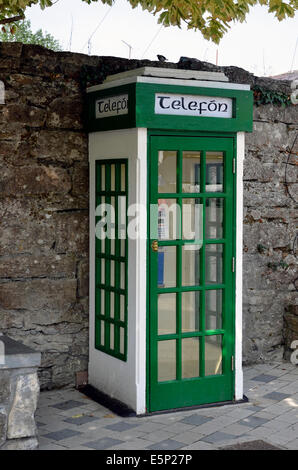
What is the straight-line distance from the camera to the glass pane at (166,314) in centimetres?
625

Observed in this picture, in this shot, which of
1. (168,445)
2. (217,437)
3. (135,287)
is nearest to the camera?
(168,445)

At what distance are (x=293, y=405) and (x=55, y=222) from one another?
265cm

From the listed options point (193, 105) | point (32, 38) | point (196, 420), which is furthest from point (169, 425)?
point (32, 38)

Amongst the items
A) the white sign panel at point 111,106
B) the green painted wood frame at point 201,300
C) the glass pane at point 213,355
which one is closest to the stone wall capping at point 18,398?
the green painted wood frame at point 201,300

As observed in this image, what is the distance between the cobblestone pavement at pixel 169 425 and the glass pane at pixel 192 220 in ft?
4.87

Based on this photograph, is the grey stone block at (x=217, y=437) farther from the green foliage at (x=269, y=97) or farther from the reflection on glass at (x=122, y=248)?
the green foliage at (x=269, y=97)

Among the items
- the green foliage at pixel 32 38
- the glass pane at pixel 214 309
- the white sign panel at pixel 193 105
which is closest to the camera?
the white sign panel at pixel 193 105

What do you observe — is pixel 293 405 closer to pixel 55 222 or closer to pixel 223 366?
pixel 223 366

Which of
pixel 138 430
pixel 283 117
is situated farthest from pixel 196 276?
pixel 283 117

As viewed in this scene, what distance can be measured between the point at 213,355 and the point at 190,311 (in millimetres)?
475

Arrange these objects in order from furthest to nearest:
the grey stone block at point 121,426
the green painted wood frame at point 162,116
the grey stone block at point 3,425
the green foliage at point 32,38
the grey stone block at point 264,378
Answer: the green foliage at point 32,38
the grey stone block at point 264,378
the green painted wood frame at point 162,116
the grey stone block at point 121,426
the grey stone block at point 3,425

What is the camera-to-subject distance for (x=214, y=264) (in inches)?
255

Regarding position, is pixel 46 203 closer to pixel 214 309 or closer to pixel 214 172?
pixel 214 172

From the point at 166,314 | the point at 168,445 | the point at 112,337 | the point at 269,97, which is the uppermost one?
the point at 269,97
